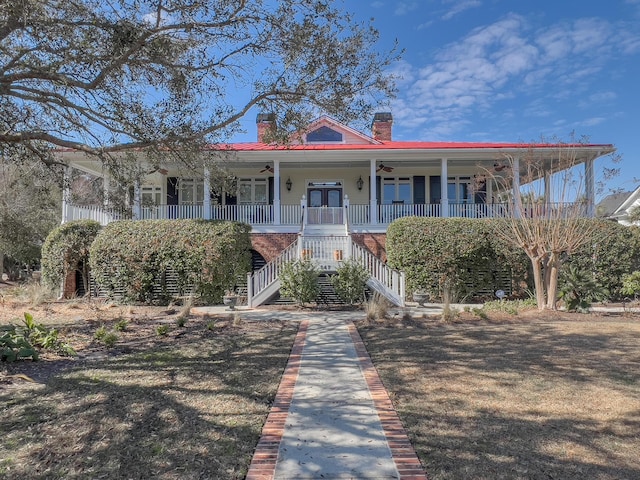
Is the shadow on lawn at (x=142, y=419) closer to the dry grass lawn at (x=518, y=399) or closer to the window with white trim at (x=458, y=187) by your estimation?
the dry grass lawn at (x=518, y=399)

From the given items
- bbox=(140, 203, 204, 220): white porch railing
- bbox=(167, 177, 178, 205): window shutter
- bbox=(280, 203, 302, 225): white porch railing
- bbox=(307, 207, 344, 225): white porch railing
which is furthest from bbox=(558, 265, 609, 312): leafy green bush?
bbox=(167, 177, 178, 205): window shutter

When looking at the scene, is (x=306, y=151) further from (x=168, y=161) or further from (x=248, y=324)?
(x=248, y=324)

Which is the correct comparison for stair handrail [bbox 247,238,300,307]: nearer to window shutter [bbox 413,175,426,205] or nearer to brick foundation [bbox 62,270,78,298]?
brick foundation [bbox 62,270,78,298]

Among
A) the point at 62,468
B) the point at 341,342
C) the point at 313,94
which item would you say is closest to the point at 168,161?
the point at 313,94

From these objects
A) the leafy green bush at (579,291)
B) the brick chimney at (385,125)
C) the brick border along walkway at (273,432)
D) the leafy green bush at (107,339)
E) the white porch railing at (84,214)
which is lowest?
the brick border along walkway at (273,432)

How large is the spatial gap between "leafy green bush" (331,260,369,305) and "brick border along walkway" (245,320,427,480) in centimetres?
547

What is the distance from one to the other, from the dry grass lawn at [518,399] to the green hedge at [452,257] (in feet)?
14.9

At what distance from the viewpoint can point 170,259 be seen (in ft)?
38.6

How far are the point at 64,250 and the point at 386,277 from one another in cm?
1083

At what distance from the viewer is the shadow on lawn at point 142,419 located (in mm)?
2820

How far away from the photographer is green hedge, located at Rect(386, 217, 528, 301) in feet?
39.9

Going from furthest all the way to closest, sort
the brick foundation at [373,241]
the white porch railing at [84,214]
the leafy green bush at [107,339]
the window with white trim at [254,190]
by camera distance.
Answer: the window with white trim at [254,190]
the white porch railing at [84,214]
the brick foundation at [373,241]
the leafy green bush at [107,339]

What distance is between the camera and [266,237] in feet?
49.5

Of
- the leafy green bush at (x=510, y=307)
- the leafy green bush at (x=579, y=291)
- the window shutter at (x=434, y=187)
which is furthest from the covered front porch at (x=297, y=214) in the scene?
the leafy green bush at (x=579, y=291)
